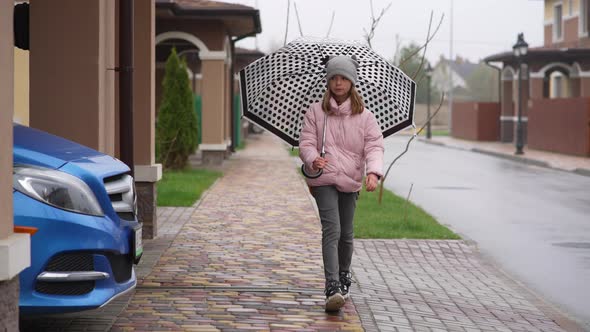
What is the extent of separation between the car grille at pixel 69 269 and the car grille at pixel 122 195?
554 mm

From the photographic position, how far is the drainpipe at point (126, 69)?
9.67 meters

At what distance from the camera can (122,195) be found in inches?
257

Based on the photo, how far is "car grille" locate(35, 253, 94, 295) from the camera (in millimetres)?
5715

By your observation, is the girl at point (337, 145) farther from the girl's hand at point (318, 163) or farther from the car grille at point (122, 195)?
the car grille at point (122, 195)

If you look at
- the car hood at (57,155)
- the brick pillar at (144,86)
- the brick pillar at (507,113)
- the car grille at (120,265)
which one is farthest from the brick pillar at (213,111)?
the brick pillar at (507,113)

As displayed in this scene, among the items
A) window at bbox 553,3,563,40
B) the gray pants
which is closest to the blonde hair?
the gray pants

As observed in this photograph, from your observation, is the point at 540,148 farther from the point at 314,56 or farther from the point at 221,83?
the point at 314,56

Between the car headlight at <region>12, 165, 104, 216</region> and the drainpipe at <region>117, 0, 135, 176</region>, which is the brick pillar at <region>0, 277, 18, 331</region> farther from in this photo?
the drainpipe at <region>117, 0, 135, 176</region>

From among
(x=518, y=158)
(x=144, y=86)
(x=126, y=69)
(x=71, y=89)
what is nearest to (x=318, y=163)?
(x=71, y=89)

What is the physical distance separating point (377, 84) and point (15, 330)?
3.87 meters

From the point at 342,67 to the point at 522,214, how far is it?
8.85m

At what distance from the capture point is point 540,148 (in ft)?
123

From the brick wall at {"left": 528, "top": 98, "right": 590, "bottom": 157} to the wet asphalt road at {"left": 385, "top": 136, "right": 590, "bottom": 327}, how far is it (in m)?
4.36

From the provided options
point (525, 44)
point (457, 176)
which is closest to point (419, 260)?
point (457, 176)
